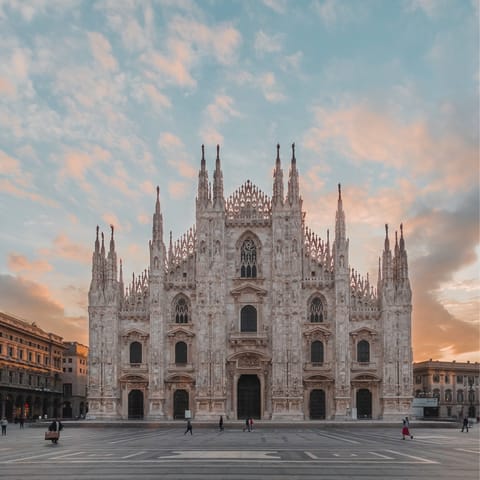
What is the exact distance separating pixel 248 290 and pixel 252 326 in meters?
3.45

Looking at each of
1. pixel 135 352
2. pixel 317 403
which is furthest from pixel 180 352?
pixel 317 403

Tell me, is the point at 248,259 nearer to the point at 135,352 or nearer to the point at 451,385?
the point at 135,352

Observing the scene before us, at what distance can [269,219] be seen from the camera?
73.0 m

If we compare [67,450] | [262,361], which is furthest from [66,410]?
[67,450]

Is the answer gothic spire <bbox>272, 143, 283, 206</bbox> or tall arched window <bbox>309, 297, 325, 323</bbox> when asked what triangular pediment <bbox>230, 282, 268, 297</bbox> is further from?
gothic spire <bbox>272, 143, 283, 206</bbox>

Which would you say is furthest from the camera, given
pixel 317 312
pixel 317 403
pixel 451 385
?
pixel 451 385

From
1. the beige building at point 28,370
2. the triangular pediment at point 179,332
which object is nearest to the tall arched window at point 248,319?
the triangular pediment at point 179,332

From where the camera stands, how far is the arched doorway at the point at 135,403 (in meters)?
72.0

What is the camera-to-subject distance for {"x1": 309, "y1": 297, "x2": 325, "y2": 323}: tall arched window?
71812mm

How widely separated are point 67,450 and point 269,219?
4172 cm

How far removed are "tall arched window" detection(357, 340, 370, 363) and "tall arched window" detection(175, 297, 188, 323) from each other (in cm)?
1661

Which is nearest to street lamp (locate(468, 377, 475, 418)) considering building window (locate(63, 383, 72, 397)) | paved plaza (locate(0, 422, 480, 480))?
building window (locate(63, 383, 72, 397))

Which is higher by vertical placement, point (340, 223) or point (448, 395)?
point (340, 223)

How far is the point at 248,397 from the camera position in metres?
71.6
